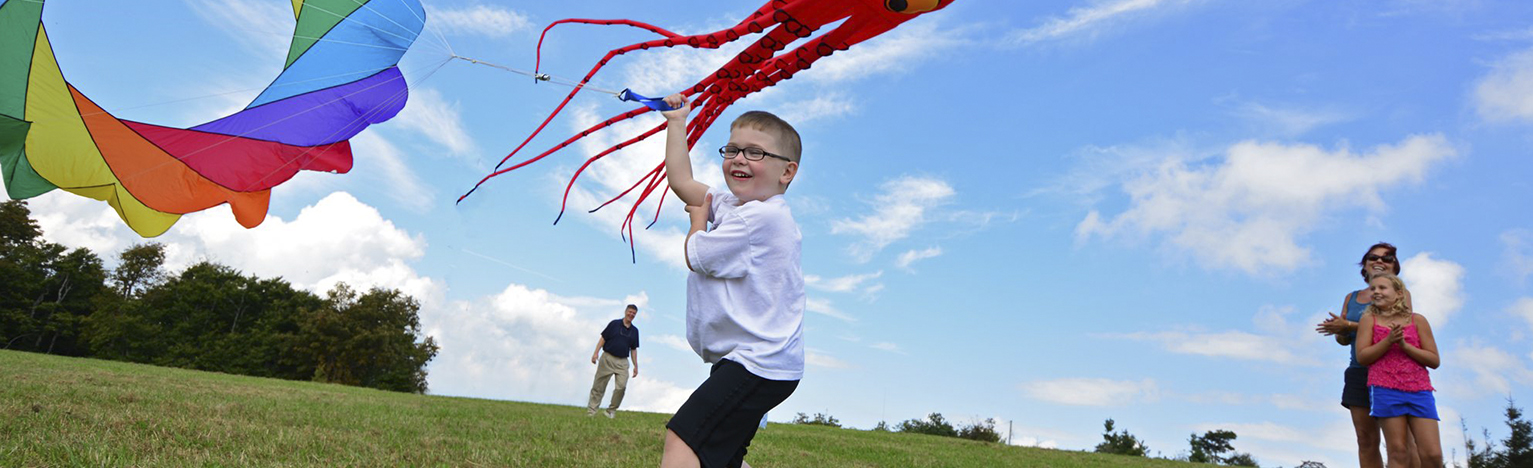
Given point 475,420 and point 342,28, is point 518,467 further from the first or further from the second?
point 475,420

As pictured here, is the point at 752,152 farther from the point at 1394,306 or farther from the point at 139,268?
the point at 139,268

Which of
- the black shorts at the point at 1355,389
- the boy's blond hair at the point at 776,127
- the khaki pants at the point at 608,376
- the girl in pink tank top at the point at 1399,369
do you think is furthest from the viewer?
the khaki pants at the point at 608,376

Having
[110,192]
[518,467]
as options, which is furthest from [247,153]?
[518,467]

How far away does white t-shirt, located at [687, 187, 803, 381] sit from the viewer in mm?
2621

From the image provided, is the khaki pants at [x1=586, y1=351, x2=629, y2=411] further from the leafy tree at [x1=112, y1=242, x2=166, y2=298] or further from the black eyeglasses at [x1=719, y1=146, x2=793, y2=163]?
the leafy tree at [x1=112, y1=242, x2=166, y2=298]

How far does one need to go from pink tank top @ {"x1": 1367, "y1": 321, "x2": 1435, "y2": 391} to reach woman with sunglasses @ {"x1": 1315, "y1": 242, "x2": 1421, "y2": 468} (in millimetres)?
286

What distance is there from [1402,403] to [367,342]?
42498 millimetres

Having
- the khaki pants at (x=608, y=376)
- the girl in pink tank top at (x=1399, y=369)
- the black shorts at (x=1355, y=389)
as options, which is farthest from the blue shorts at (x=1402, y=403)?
the khaki pants at (x=608, y=376)

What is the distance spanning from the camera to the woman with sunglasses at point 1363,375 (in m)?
6.00

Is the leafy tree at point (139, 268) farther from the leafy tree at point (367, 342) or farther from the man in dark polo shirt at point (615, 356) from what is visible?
the man in dark polo shirt at point (615, 356)

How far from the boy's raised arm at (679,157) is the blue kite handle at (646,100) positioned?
0.07 metres

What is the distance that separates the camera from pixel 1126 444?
21.7m

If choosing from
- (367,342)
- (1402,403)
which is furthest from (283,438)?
(367,342)

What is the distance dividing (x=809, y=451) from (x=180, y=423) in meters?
5.58
